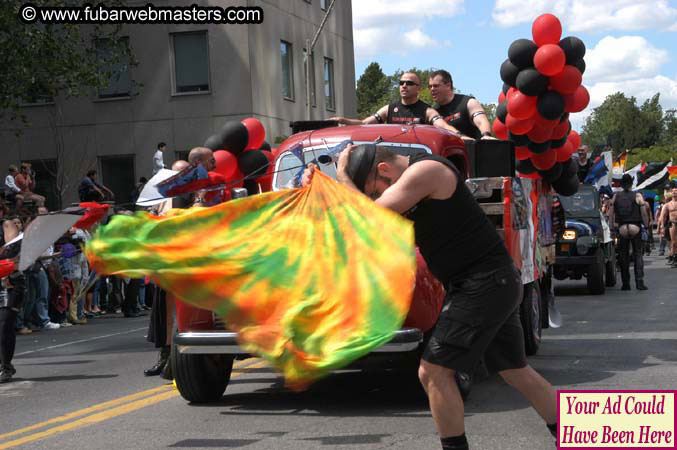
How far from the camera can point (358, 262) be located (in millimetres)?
5566

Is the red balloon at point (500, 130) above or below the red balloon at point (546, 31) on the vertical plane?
below

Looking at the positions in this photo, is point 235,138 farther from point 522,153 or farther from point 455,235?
point 455,235

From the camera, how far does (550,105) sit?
35.8 ft

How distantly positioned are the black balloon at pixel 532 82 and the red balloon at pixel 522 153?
0.69 metres

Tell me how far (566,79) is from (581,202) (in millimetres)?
10035

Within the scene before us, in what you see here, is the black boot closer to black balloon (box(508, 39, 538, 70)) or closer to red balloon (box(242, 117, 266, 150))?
red balloon (box(242, 117, 266, 150))

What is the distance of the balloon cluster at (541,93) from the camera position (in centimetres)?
1093

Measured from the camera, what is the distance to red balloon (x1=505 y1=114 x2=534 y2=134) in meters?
11.1

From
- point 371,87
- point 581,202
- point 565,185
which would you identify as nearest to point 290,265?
point 565,185

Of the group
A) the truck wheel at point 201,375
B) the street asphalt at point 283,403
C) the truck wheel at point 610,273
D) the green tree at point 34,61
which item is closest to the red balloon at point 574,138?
the street asphalt at point 283,403

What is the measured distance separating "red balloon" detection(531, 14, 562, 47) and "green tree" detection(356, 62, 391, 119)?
111m

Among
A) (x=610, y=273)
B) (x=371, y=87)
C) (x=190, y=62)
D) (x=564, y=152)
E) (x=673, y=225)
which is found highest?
(x=371, y=87)

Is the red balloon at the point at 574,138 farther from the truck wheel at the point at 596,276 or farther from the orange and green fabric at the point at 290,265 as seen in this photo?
the truck wheel at the point at 596,276

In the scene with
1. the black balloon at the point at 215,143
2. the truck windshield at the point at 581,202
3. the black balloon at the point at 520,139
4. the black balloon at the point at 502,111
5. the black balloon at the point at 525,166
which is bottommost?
the truck windshield at the point at 581,202
